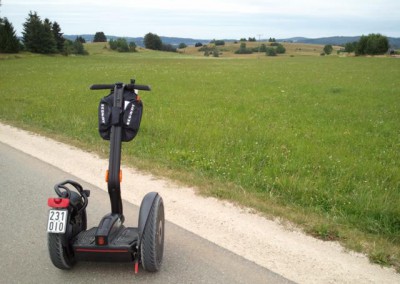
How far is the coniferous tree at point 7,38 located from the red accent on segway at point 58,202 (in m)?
70.7

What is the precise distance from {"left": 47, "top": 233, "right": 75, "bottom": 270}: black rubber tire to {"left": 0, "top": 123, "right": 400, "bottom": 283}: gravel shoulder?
1548 millimetres

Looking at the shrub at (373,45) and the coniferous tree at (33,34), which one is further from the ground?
the shrub at (373,45)

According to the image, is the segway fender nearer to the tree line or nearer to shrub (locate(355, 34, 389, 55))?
the tree line

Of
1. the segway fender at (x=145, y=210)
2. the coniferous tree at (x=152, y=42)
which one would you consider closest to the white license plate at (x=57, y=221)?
the segway fender at (x=145, y=210)

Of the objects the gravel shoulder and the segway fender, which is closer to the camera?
the segway fender

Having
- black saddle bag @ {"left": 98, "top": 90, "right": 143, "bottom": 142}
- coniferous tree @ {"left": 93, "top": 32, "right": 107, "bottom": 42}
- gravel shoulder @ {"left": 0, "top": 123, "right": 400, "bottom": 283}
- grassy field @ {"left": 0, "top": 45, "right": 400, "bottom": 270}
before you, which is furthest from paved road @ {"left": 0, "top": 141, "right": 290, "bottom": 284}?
coniferous tree @ {"left": 93, "top": 32, "right": 107, "bottom": 42}

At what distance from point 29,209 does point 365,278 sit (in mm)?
4304

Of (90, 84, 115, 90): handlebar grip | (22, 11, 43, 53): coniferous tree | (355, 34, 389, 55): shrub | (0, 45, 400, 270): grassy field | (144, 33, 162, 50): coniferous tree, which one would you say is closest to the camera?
(90, 84, 115, 90): handlebar grip

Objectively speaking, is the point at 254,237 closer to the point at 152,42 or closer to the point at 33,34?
the point at 33,34

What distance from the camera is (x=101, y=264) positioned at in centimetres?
371

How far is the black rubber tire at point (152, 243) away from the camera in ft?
10.6

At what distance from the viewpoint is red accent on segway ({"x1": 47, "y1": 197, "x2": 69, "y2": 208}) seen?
3.14 m

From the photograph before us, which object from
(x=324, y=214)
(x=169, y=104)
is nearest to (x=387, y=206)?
(x=324, y=214)

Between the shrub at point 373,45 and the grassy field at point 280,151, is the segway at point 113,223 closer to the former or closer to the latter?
the grassy field at point 280,151
